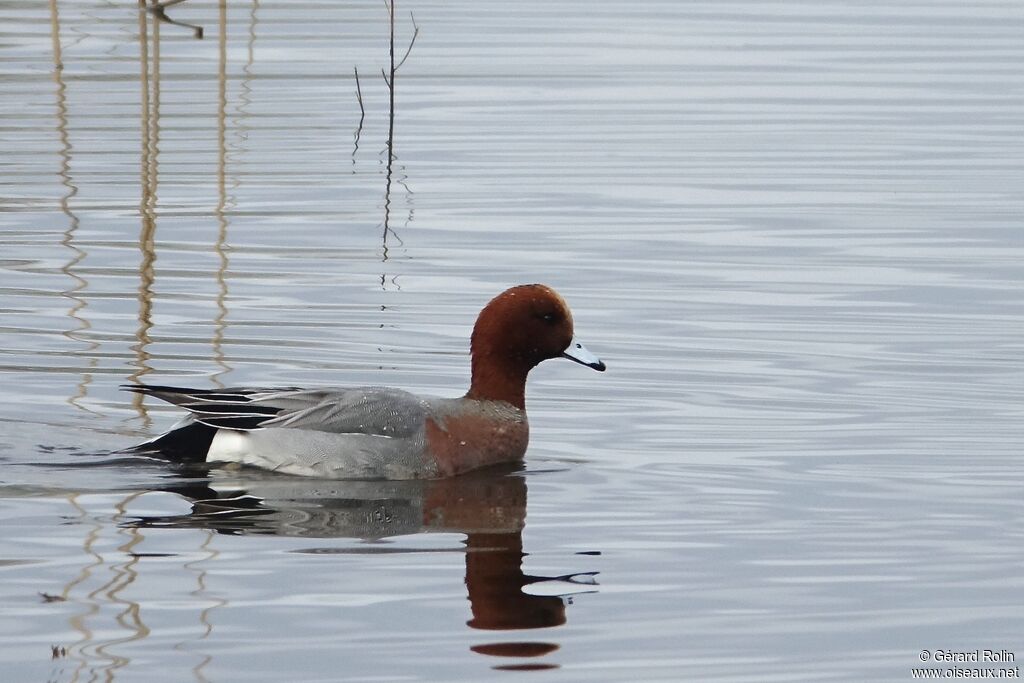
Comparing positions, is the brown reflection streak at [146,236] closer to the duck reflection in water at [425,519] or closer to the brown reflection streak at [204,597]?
the duck reflection in water at [425,519]

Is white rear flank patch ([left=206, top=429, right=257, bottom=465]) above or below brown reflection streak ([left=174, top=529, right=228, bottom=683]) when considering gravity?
below

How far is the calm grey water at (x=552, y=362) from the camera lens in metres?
6.43

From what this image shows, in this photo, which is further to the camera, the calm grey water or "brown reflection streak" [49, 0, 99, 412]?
"brown reflection streak" [49, 0, 99, 412]

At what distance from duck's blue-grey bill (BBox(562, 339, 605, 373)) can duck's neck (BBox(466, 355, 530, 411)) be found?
236mm

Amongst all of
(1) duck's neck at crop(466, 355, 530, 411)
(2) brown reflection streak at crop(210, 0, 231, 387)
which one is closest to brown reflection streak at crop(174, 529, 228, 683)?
(1) duck's neck at crop(466, 355, 530, 411)

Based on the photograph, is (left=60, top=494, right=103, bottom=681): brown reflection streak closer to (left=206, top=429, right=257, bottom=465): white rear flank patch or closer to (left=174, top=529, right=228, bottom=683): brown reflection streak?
(left=174, top=529, right=228, bottom=683): brown reflection streak

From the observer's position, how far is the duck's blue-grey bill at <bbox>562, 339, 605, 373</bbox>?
8766 millimetres

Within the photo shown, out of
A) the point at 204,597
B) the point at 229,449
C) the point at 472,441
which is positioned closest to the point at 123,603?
the point at 204,597

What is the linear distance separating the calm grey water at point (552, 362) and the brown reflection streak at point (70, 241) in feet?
0.12

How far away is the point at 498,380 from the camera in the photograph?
353 inches

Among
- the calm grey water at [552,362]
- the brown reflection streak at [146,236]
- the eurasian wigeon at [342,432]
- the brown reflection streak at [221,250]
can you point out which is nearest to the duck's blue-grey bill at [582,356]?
the eurasian wigeon at [342,432]

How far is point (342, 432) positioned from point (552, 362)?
93.3 inches

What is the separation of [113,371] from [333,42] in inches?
464

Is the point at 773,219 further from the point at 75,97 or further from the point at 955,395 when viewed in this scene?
the point at 75,97
